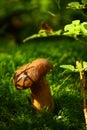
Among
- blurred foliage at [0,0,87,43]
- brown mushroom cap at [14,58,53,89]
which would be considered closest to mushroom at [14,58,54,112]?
brown mushroom cap at [14,58,53,89]

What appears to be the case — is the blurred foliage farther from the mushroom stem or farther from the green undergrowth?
the mushroom stem

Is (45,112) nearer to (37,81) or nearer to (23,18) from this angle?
(37,81)

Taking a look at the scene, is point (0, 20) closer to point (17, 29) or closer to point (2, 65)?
point (17, 29)

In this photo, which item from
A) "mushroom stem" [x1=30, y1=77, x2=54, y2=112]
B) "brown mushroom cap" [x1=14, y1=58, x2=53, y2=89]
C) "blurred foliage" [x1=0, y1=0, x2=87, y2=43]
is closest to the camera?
"brown mushroom cap" [x1=14, y1=58, x2=53, y2=89]

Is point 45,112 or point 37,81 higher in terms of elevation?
point 37,81

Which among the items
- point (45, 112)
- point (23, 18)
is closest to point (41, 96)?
point (45, 112)

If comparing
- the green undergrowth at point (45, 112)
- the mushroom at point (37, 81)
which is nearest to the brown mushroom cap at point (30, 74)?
the mushroom at point (37, 81)
